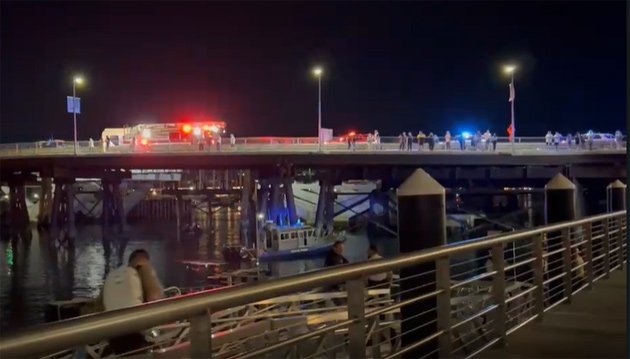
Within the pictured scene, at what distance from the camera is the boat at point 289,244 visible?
42.8 metres

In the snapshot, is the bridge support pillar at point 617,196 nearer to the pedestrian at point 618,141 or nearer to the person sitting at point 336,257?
the person sitting at point 336,257

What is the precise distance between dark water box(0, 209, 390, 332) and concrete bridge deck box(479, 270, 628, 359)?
14029 mm

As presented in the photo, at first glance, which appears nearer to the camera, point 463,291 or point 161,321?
point 161,321

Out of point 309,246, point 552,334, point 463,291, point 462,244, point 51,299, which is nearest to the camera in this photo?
point 462,244

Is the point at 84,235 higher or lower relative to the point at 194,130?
lower

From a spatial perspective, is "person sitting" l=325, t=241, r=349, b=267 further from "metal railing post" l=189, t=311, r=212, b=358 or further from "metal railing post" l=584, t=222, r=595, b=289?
"metal railing post" l=189, t=311, r=212, b=358

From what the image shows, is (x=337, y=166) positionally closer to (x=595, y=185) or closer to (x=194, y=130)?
(x=595, y=185)

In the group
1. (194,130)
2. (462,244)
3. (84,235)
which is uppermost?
(194,130)

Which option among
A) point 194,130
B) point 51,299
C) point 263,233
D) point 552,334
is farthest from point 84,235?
point 552,334

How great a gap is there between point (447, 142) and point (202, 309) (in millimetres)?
49198

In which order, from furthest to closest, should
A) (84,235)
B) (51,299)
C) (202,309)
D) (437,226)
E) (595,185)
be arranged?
1. (84,235)
2. (595,185)
3. (51,299)
4. (437,226)
5. (202,309)

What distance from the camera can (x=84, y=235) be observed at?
66.2m

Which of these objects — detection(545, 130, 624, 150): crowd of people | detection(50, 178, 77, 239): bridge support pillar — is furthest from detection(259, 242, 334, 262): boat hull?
detection(50, 178, 77, 239): bridge support pillar

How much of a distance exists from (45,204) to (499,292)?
7175 centimetres
